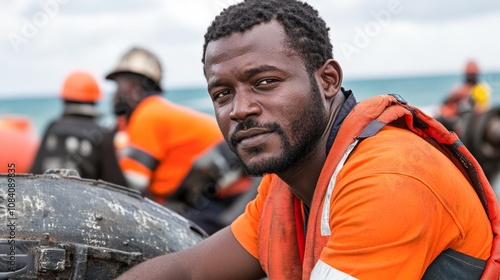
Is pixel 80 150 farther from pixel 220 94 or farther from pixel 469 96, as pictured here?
pixel 469 96

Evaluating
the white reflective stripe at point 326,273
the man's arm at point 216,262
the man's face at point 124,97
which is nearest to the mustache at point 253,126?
the white reflective stripe at point 326,273

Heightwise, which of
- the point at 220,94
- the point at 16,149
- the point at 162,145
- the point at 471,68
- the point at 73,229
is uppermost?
the point at 471,68

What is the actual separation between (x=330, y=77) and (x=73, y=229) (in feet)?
3.05

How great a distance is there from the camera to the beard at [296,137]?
2.26m

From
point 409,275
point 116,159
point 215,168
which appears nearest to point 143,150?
point 116,159

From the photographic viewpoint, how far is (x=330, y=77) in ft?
7.91

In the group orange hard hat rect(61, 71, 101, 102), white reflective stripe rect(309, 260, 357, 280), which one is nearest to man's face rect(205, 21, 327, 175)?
white reflective stripe rect(309, 260, 357, 280)

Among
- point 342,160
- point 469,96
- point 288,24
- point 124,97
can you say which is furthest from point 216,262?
point 469,96

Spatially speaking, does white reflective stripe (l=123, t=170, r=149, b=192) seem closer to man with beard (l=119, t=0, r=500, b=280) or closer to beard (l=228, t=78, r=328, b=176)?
man with beard (l=119, t=0, r=500, b=280)

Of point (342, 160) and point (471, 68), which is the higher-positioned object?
point (471, 68)

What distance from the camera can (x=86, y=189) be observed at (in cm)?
274

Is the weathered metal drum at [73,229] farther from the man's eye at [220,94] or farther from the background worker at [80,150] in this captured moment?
the background worker at [80,150]

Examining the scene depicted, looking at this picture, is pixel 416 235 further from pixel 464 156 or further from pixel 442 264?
pixel 464 156

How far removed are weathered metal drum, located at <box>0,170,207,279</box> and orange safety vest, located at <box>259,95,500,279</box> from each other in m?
0.48
